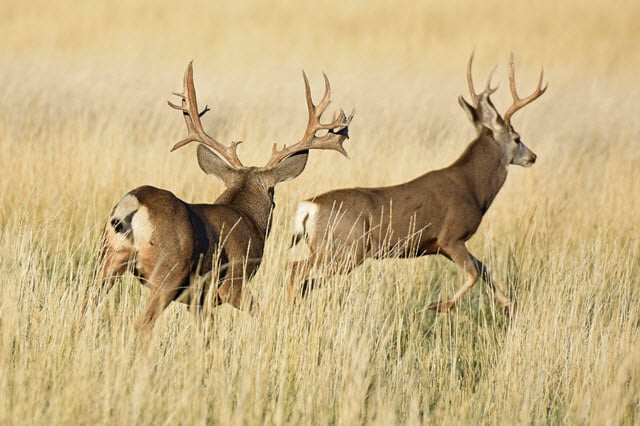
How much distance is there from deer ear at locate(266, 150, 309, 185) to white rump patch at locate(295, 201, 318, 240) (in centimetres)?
56

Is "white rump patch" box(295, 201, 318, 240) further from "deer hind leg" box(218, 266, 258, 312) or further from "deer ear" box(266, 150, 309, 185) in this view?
"deer hind leg" box(218, 266, 258, 312)

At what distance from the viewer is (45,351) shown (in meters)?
4.76

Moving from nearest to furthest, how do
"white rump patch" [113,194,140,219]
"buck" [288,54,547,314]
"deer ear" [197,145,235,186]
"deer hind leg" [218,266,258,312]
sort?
"white rump patch" [113,194,140,219] → "deer hind leg" [218,266,258,312] → "deer ear" [197,145,235,186] → "buck" [288,54,547,314]

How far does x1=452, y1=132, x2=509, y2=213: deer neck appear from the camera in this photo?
8016mm

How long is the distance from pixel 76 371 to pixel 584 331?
8.65 ft

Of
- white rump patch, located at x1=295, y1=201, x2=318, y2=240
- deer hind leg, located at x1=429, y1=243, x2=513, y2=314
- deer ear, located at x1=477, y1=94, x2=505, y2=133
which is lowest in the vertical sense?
deer hind leg, located at x1=429, y1=243, x2=513, y2=314

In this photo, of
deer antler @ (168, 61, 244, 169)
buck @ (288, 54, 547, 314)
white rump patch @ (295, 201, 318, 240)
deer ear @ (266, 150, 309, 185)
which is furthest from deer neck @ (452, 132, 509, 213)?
deer antler @ (168, 61, 244, 169)

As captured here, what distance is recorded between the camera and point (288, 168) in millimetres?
6609

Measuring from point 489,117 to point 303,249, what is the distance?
174 cm

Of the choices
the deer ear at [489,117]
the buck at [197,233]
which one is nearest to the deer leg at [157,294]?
the buck at [197,233]

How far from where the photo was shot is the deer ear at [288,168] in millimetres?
6586

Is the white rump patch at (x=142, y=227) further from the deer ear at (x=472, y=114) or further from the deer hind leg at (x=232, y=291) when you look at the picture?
the deer ear at (x=472, y=114)

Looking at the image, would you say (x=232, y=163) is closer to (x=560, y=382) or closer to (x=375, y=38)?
(x=560, y=382)

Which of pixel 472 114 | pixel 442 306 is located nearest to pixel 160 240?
pixel 442 306
